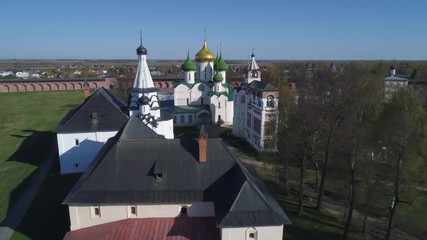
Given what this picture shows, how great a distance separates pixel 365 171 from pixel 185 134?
26916mm

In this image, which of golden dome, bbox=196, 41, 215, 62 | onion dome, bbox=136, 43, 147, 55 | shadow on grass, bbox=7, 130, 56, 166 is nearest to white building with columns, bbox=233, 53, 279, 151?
golden dome, bbox=196, 41, 215, 62

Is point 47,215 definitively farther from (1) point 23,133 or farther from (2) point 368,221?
(1) point 23,133

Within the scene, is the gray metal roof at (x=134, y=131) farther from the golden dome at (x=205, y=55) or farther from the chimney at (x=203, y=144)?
the golden dome at (x=205, y=55)

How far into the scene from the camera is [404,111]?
72.1ft

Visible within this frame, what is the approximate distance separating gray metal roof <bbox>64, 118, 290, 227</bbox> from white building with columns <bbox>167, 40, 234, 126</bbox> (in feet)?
94.1

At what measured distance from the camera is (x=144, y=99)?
1114 inches

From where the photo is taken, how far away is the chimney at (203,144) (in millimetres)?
16922

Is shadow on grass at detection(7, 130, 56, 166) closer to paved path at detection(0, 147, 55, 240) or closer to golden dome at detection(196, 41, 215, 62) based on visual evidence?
paved path at detection(0, 147, 55, 240)

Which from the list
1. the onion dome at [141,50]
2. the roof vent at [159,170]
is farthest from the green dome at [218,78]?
the roof vent at [159,170]

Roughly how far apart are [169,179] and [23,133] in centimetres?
3410

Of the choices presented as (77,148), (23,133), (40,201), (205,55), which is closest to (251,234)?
(40,201)

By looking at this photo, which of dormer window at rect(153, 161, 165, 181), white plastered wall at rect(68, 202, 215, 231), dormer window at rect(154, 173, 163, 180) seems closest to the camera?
white plastered wall at rect(68, 202, 215, 231)

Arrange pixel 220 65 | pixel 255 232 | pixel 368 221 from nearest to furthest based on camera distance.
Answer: pixel 255 232, pixel 368 221, pixel 220 65

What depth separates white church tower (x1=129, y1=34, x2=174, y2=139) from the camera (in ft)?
93.7
